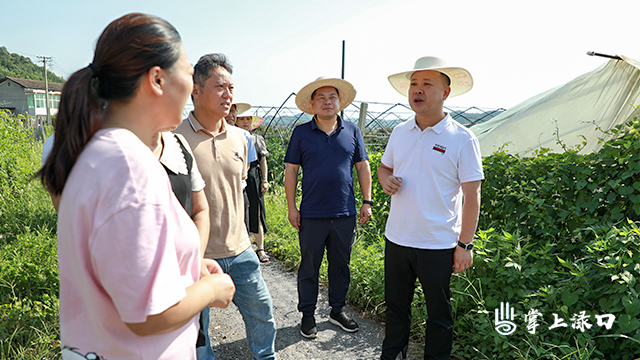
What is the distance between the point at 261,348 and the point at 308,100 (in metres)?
2.57

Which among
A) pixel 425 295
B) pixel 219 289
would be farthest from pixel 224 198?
pixel 425 295

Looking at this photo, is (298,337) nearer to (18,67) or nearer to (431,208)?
(431,208)

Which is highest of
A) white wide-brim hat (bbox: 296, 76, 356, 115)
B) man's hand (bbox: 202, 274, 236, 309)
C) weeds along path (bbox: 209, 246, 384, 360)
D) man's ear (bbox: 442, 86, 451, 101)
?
white wide-brim hat (bbox: 296, 76, 356, 115)

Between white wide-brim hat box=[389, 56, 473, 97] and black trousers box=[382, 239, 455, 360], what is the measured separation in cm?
132

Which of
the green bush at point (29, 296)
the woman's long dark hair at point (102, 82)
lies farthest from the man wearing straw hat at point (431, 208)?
the green bush at point (29, 296)

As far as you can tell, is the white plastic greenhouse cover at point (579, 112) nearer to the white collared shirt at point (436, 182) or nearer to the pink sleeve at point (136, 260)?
the white collared shirt at point (436, 182)

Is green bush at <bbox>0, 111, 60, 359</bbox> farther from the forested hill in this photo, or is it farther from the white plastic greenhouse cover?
the forested hill

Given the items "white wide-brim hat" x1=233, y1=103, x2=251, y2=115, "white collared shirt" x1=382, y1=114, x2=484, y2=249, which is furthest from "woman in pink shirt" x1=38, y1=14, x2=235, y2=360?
"white wide-brim hat" x1=233, y1=103, x2=251, y2=115

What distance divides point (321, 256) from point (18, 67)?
87300mm

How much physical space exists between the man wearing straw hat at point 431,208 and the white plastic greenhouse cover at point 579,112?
2.56 metres

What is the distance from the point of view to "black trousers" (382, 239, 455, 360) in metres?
2.67

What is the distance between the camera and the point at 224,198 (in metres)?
2.50

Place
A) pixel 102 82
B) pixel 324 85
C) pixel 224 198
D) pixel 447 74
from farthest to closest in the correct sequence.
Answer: pixel 324 85 → pixel 447 74 → pixel 224 198 → pixel 102 82

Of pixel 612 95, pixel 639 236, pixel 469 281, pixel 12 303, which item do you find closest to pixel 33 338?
pixel 12 303
